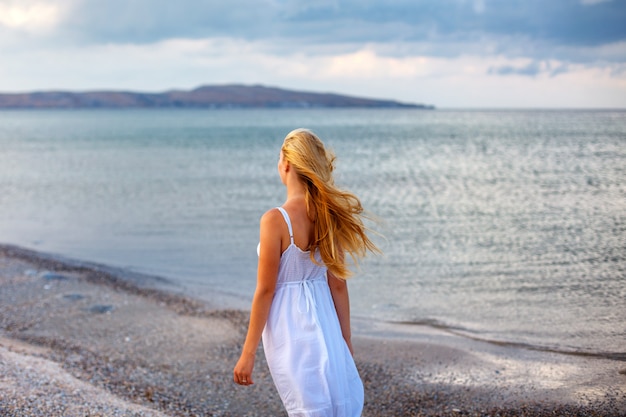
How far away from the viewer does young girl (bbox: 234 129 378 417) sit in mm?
3398

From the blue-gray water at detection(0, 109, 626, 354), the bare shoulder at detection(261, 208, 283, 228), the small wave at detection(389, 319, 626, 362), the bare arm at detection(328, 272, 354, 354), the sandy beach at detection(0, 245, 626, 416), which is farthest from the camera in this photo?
the blue-gray water at detection(0, 109, 626, 354)

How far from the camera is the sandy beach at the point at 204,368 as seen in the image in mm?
6234

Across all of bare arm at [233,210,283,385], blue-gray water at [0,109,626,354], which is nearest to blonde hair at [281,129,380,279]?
bare arm at [233,210,283,385]

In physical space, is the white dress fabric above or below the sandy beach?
above

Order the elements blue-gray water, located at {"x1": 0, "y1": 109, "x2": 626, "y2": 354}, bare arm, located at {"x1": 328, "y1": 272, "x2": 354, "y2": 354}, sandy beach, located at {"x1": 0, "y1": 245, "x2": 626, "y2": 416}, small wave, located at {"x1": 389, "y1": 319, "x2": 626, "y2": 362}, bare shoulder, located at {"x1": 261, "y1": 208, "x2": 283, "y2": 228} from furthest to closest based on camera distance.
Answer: blue-gray water, located at {"x1": 0, "y1": 109, "x2": 626, "y2": 354}, small wave, located at {"x1": 389, "y1": 319, "x2": 626, "y2": 362}, sandy beach, located at {"x1": 0, "y1": 245, "x2": 626, "y2": 416}, bare arm, located at {"x1": 328, "y1": 272, "x2": 354, "y2": 354}, bare shoulder, located at {"x1": 261, "y1": 208, "x2": 283, "y2": 228}

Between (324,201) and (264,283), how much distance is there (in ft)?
1.90

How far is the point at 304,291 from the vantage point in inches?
139

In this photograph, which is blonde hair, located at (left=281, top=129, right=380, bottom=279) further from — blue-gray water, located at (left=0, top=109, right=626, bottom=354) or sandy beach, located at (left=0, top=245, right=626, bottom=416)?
blue-gray water, located at (left=0, top=109, right=626, bottom=354)

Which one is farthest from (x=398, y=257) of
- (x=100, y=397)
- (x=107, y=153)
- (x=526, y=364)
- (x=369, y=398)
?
(x=107, y=153)

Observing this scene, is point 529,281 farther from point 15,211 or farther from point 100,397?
point 15,211

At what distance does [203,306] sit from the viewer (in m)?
10.8

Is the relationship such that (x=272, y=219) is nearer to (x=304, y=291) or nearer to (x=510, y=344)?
(x=304, y=291)

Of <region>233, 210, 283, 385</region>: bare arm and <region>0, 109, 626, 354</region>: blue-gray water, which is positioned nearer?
<region>233, 210, 283, 385</region>: bare arm

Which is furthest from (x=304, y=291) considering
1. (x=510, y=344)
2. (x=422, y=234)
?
(x=422, y=234)
